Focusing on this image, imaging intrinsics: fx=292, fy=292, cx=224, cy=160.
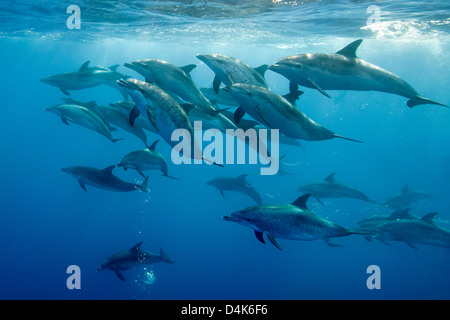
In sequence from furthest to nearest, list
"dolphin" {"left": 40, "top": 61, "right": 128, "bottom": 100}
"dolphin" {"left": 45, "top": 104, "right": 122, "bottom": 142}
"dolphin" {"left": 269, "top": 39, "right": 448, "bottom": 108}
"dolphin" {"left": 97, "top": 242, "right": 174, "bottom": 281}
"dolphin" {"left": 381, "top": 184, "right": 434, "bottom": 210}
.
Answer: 1. "dolphin" {"left": 381, "top": 184, "right": 434, "bottom": 210}
2. "dolphin" {"left": 40, "top": 61, "right": 128, "bottom": 100}
3. "dolphin" {"left": 97, "top": 242, "right": 174, "bottom": 281}
4. "dolphin" {"left": 45, "top": 104, "right": 122, "bottom": 142}
5. "dolphin" {"left": 269, "top": 39, "right": 448, "bottom": 108}

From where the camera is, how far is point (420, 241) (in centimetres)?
848

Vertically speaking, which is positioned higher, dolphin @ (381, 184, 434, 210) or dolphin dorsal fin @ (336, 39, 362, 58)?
dolphin dorsal fin @ (336, 39, 362, 58)

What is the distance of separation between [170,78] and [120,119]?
2963 mm

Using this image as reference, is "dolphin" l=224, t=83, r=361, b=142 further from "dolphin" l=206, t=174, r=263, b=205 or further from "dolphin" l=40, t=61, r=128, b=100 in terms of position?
"dolphin" l=206, t=174, r=263, b=205

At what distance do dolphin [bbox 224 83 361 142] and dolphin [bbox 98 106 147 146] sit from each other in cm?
358

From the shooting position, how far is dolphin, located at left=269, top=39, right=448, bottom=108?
200 inches

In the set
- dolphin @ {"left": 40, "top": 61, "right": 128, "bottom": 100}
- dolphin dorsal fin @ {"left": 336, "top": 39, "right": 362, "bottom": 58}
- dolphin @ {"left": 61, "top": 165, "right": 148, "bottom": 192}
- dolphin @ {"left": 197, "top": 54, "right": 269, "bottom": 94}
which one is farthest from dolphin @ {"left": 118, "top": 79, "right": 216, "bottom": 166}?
dolphin @ {"left": 40, "top": 61, "right": 128, "bottom": 100}

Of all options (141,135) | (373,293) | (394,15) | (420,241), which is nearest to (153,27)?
(394,15)

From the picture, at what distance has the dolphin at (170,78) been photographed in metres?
5.32

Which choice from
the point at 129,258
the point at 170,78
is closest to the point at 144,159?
the point at 170,78

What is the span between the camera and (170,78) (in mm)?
5363

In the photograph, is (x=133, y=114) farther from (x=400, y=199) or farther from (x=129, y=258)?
(x=400, y=199)

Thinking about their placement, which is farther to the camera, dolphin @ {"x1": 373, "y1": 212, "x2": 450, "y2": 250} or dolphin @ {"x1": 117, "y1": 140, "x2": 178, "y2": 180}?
dolphin @ {"x1": 373, "y1": 212, "x2": 450, "y2": 250}

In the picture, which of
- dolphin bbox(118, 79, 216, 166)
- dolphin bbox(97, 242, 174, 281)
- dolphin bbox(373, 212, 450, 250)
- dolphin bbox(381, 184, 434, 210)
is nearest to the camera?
dolphin bbox(118, 79, 216, 166)
